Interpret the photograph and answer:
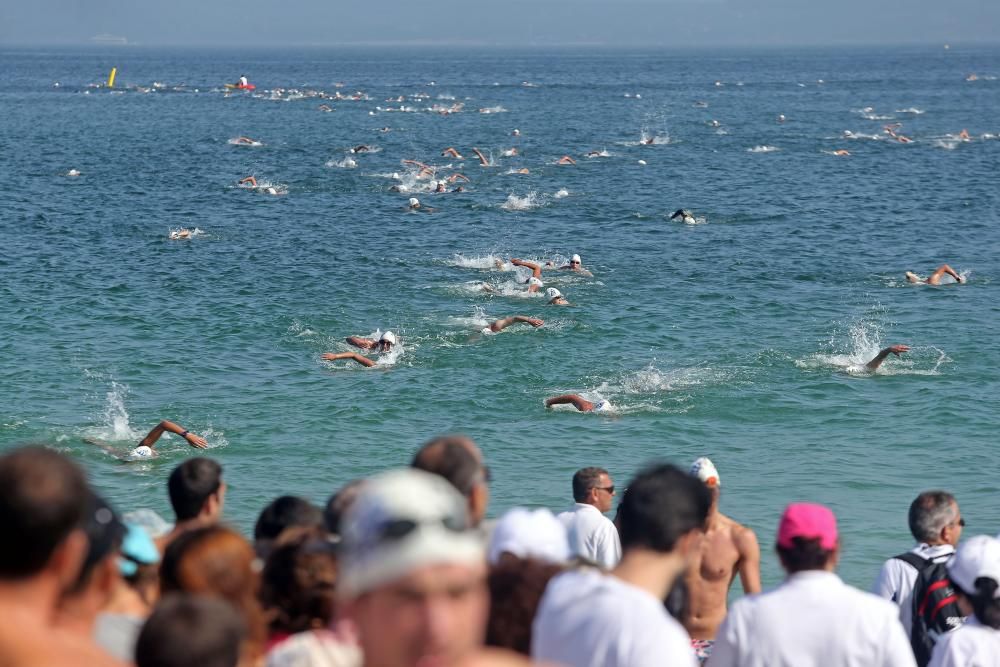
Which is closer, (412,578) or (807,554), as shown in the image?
(412,578)

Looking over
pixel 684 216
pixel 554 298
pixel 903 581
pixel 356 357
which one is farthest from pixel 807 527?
pixel 684 216

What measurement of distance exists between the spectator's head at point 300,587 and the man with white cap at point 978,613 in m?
3.21

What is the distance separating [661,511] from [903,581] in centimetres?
328

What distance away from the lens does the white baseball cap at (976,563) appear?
6.38m

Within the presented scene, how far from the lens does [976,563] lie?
6402mm

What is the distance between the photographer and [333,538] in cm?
539

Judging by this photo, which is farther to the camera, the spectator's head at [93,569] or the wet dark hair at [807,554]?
the wet dark hair at [807,554]

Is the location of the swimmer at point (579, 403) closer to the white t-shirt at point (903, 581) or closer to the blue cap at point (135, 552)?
the white t-shirt at point (903, 581)

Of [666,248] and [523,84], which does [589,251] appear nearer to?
[666,248]

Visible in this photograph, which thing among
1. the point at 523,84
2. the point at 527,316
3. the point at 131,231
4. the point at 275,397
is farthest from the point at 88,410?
the point at 523,84

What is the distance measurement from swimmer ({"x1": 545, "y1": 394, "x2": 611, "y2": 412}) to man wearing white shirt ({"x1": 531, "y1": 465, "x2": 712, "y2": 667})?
15.9m

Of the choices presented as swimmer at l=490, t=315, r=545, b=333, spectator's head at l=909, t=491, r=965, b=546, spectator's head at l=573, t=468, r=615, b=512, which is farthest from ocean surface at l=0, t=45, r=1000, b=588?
spectator's head at l=909, t=491, r=965, b=546

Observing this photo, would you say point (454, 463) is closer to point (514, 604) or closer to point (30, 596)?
point (514, 604)

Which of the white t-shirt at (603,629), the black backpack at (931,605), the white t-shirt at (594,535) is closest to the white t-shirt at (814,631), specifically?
the white t-shirt at (603,629)
